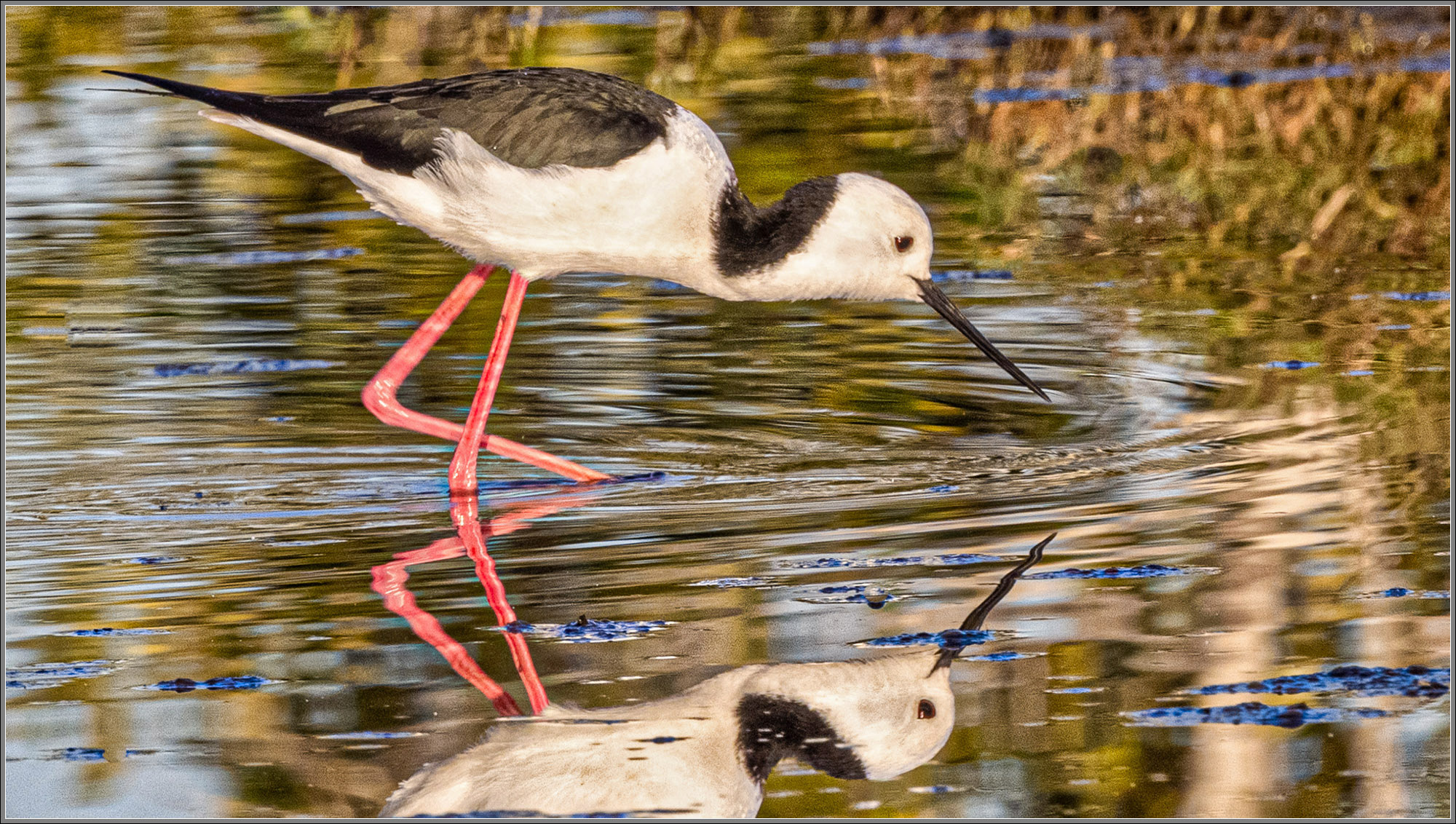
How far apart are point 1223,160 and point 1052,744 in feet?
26.4

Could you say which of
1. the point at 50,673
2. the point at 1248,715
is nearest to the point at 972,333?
the point at 1248,715

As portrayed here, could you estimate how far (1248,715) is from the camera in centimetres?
416

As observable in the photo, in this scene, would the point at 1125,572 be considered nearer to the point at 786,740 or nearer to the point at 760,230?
the point at 786,740

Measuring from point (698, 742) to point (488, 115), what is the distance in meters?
3.09

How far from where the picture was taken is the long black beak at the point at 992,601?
4.61 metres

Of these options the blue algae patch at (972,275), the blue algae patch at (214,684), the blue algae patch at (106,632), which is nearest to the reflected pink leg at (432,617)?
the blue algae patch at (214,684)

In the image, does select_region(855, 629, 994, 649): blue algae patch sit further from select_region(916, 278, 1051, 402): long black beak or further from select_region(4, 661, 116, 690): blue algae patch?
select_region(916, 278, 1051, 402): long black beak

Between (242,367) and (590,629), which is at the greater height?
(590,629)

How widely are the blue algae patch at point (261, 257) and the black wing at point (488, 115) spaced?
3215 millimetres

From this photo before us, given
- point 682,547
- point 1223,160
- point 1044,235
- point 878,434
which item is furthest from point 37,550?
point 1223,160

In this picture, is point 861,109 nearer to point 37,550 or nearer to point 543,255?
point 543,255

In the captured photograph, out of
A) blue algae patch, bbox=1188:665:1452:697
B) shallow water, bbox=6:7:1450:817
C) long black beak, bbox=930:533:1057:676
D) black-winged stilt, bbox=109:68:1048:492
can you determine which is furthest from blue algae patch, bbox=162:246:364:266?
blue algae patch, bbox=1188:665:1452:697

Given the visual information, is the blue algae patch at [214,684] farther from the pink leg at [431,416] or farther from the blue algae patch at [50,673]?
the pink leg at [431,416]

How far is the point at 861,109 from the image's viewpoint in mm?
13203
